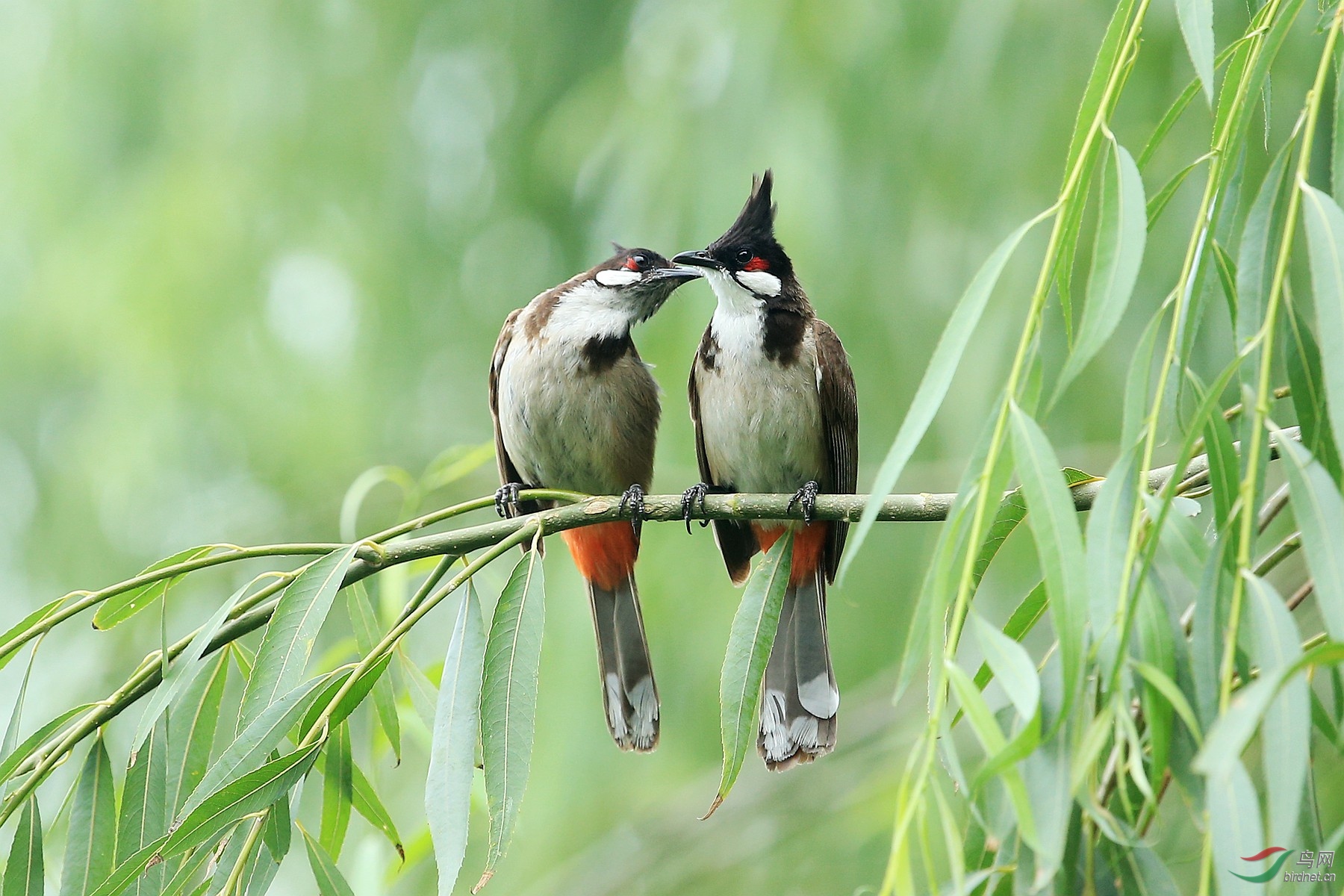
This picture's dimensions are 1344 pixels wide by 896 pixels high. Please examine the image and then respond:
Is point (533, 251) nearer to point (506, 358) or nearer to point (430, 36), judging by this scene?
point (430, 36)

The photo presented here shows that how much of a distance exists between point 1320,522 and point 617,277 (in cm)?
255

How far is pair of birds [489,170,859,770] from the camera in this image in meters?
2.95

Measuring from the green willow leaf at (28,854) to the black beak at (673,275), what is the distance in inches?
83.6

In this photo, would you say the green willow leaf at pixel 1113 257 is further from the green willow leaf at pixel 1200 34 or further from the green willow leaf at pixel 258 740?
the green willow leaf at pixel 258 740

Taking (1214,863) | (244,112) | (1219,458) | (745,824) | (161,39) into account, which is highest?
(161,39)

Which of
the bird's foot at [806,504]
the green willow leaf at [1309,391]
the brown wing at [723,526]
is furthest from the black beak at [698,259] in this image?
the green willow leaf at [1309,391]

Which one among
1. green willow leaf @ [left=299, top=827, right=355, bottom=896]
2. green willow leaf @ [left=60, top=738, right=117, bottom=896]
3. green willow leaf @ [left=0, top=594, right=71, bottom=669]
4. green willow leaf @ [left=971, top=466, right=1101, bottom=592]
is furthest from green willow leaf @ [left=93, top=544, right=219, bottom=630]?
green willow leaf @ [left=971, top=466, right=1101, bottom=592]

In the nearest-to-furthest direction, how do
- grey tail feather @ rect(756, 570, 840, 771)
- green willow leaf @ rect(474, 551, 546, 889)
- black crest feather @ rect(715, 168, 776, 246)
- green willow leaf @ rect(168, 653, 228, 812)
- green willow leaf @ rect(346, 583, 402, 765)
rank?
green willow leaf @ rect(474, 551, 546, 889), green willow leaf @ rect(168, 653, 228, 812), green willow leaf @ rect(346, 583, 402, 765), grey tail feather @ rect(756, 570, 840, 771), black crest feather @ rect(715, 168, 776, 246)

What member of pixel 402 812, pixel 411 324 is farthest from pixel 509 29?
pixel 402 812

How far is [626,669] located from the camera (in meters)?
3.06

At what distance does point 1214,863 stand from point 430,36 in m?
5.02

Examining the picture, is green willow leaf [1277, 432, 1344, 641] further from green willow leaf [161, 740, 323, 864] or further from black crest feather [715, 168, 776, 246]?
black crest feather [715, 168, 776, 246]

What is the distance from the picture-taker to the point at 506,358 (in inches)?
139

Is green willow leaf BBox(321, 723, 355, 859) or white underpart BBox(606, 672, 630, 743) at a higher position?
green willow leaf BBox(321, 723, 355, 859)
